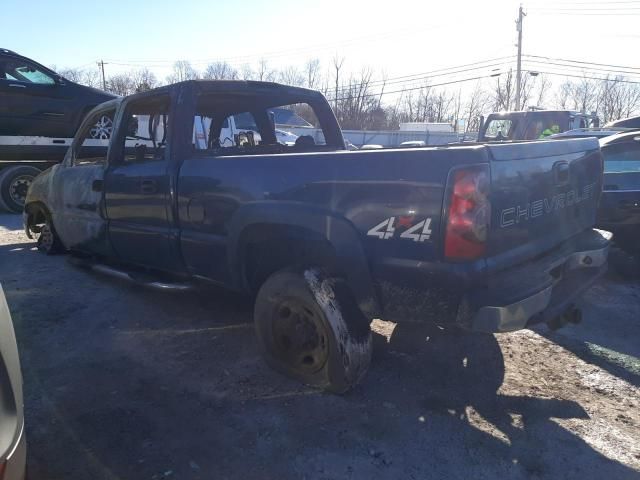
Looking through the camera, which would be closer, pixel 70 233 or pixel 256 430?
pixel 256 430

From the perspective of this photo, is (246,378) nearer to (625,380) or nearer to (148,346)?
(148,346)

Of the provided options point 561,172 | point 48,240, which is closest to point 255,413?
point 561,172

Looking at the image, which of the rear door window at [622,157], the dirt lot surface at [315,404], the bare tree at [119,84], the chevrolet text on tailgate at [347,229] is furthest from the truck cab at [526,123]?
the bare tree at [119,84]

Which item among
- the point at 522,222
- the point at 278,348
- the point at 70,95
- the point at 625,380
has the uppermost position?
the point at 70,95

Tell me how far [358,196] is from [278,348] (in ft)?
3.87

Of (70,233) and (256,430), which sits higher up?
(70,233)

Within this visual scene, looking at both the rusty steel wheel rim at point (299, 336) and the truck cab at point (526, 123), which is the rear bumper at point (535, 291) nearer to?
the rusty steel wheel rim at point (299, 336)

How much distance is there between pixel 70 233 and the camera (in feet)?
17.9

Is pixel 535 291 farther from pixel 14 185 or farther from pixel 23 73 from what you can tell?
pixel 14 185

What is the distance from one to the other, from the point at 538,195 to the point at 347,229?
3.68ft

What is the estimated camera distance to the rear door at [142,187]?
396 cm

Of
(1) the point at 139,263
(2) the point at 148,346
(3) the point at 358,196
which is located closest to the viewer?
(3) the point at 358,196

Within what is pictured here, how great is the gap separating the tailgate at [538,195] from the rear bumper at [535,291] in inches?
3.3

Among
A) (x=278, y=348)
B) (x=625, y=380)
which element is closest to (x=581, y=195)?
(x=625, y=380)
